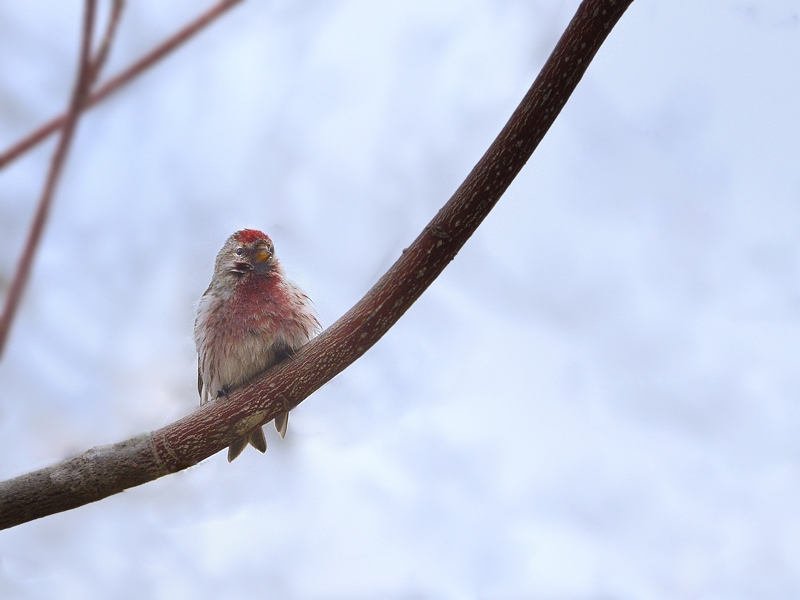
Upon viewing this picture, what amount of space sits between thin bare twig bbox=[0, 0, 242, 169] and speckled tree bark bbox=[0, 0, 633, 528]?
82.7 inches

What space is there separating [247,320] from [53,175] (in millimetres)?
4030

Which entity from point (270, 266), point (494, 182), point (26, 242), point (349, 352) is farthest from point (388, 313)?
point (26, 242)

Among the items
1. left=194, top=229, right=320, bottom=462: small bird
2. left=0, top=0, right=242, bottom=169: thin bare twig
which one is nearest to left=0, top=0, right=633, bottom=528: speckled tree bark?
left=194, top=229, right=320, bottom=462: small bird

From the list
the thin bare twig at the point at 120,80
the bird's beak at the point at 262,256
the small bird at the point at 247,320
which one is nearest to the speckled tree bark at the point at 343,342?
the small bird at the point at 247,320

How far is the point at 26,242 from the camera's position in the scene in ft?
3.07

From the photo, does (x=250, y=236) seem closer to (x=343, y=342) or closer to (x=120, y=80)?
(x=343, y=342)

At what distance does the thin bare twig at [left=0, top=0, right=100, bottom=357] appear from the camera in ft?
2.95

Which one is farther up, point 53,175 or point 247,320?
point 247,320

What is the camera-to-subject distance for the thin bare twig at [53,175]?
0.90m

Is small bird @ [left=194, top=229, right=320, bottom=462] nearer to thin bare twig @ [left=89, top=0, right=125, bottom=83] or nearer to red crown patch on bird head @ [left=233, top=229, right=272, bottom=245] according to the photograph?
red crown patch on bird head @ [left=233, top=229, right=272, bottom=245]

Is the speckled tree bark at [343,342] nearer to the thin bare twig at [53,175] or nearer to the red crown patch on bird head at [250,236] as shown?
the red crown patch on bird head at [250,236]

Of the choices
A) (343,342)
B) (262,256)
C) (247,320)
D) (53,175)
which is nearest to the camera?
(53,175)

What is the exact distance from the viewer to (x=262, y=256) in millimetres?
5270

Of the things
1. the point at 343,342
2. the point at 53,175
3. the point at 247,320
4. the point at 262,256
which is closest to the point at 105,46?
the point at 53,175
